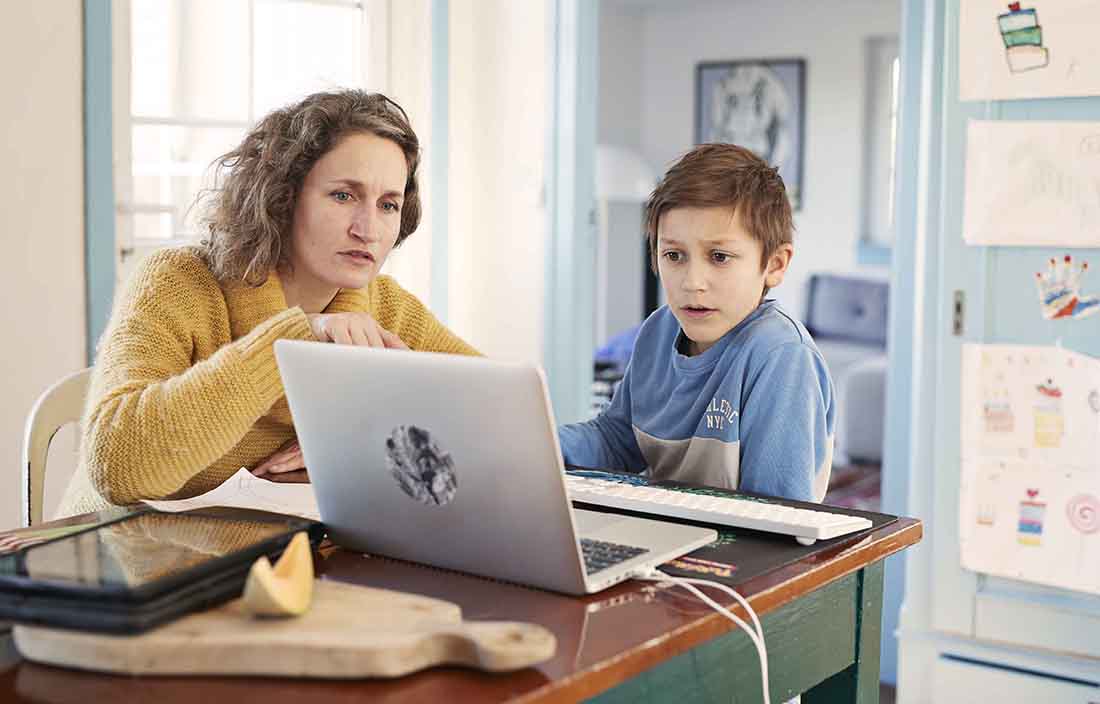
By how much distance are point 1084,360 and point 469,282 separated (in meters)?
1.83

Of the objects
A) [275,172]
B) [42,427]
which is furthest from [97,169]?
[275,172]

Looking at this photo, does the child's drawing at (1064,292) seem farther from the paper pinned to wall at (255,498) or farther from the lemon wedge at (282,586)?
the lemon wedge at (282,586)

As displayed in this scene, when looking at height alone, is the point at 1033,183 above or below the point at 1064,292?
above

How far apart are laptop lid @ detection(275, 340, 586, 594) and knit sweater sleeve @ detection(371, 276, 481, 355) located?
847mm

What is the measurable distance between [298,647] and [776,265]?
114 cm

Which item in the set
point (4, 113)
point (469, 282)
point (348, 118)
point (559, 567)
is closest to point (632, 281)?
point (469, 282)

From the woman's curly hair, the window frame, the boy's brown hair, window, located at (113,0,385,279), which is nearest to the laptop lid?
the woman's curly hair

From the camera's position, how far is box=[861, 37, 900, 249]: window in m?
7.63

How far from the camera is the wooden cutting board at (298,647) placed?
0.92m

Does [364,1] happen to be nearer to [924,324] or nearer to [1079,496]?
[924,324]

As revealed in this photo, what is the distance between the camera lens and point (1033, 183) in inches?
110

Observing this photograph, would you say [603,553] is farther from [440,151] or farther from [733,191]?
[440,151]

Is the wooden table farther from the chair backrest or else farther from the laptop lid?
the chair backrest

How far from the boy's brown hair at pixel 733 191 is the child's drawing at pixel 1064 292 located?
3.74 feet
